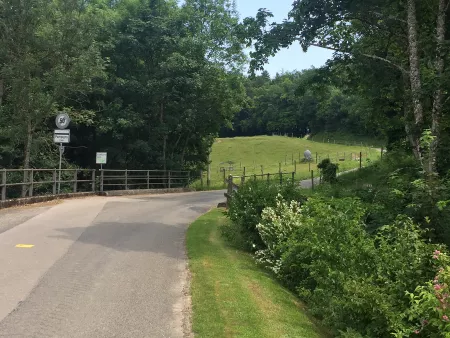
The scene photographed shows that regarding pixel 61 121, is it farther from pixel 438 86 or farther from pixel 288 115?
pixel 288 115

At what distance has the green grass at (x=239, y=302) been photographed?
5191 mm

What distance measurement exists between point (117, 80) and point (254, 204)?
771 inches

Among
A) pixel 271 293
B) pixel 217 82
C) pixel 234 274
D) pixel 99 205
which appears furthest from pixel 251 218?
pixel 217 82

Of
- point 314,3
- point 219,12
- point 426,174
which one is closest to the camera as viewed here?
point 426,174

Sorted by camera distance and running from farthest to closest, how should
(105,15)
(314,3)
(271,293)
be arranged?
1. (105,15)
2. (314,3)
3. (271,293)

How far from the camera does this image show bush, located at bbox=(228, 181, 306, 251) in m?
10.6

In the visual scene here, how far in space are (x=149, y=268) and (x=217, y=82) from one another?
26210 millimetres

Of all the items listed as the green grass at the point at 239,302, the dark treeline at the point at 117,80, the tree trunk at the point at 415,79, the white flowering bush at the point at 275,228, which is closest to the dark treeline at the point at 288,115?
the dark treeline at the point at 117,80

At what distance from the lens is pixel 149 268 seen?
7.86 metres

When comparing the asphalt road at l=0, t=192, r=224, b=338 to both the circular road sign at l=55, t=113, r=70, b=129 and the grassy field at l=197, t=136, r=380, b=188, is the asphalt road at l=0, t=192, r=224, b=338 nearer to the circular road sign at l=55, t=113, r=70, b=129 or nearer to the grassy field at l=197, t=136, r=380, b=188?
the circular road sign at l=55, t=113, r=70, b=129

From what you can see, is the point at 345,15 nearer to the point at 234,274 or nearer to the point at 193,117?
the point at 234,274

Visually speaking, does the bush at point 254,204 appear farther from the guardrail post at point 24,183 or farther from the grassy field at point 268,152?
the grassy field at point 268,152

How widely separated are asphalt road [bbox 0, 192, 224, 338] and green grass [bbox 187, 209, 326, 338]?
250 millimetres

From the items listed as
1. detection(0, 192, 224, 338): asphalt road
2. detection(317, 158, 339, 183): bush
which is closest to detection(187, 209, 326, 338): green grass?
detection(0, 192, 224, 338): asphalt road
